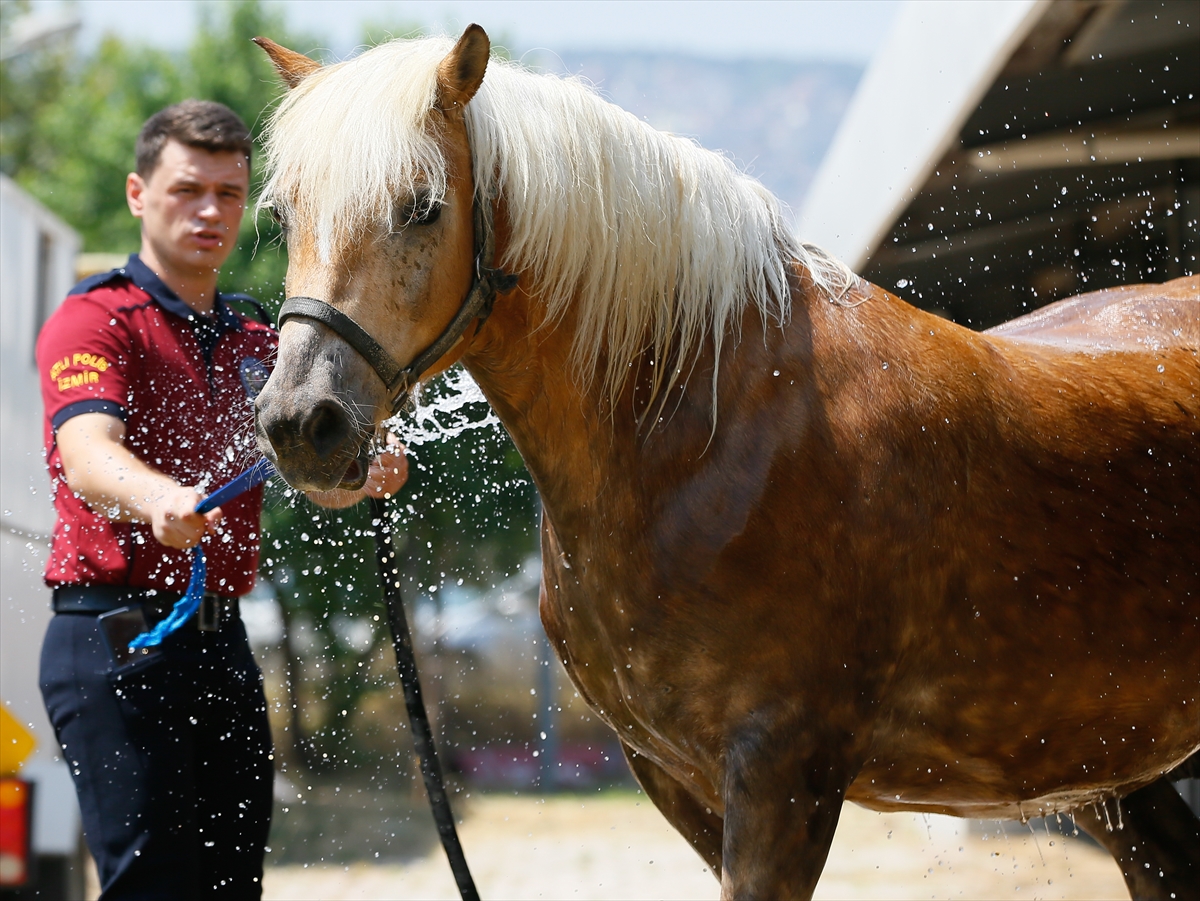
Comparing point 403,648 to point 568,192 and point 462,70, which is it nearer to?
point 568,192

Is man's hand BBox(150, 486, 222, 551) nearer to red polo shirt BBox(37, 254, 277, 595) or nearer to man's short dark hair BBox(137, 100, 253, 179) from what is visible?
red polo shirt BBox(37, 254, 277, 595)

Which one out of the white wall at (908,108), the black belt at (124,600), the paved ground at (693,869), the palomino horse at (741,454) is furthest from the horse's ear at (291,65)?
the paved ground at (693,869)

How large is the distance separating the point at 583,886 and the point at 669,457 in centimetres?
541

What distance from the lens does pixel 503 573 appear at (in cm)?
1514

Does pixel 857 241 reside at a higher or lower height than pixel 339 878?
higher

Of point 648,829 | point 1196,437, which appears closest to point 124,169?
point 648,829

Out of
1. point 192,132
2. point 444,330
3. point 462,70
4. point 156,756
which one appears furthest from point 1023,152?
point 156,756

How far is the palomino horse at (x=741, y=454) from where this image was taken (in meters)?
2.11

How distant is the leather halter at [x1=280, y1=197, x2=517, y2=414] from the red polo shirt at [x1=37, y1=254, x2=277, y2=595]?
0.68 meters

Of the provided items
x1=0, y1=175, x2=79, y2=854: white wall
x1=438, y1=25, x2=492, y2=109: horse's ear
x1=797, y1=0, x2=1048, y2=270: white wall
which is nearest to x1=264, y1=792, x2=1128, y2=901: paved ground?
x1=0, y1=175, x2=79, y2=854: white wall

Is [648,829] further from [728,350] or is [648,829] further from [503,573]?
[728,350]

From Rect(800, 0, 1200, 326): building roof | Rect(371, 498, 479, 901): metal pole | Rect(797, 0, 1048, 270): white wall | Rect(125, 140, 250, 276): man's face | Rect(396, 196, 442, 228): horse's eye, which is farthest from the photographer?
Rect(800, 0, 1200, 326): building roof

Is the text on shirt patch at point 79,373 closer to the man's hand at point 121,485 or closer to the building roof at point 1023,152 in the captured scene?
the man's hand at point 121,485

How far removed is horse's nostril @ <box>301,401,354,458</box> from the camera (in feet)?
6.51
